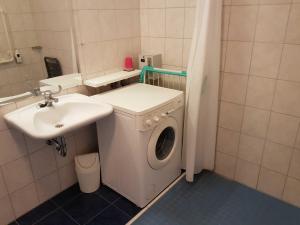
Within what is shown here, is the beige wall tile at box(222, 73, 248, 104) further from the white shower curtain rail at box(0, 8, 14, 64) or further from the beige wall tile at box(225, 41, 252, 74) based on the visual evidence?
the white shower curtain rail at box(0, 8, 14, 64)

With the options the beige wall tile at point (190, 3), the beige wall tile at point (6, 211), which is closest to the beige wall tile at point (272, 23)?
the beige wall tile at point (190, 3)

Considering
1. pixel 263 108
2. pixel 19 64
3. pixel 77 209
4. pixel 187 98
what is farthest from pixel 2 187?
pixel 263 108

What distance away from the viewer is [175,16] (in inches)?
77.7

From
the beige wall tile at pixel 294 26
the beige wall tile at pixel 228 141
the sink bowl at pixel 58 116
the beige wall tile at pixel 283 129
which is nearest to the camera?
the sink bowl at pixel 58 116

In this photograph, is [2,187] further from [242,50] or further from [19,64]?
[242,50]

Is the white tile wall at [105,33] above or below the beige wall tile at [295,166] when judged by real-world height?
above

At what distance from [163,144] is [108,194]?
0.60 metres

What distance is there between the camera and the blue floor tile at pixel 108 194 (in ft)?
6.38

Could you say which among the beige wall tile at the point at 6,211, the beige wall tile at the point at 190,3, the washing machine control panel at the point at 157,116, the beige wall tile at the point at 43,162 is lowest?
the beige wall tile at the point at 6,211

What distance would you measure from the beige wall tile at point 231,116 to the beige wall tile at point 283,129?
23 centimetres

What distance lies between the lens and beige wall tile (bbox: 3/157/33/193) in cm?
163

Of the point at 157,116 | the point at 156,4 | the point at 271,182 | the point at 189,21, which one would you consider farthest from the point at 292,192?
the point at 156,4

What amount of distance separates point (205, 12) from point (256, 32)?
38 cm

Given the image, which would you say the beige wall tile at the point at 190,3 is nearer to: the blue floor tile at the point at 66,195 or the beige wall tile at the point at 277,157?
the beige wall tile at the point at 277,157
